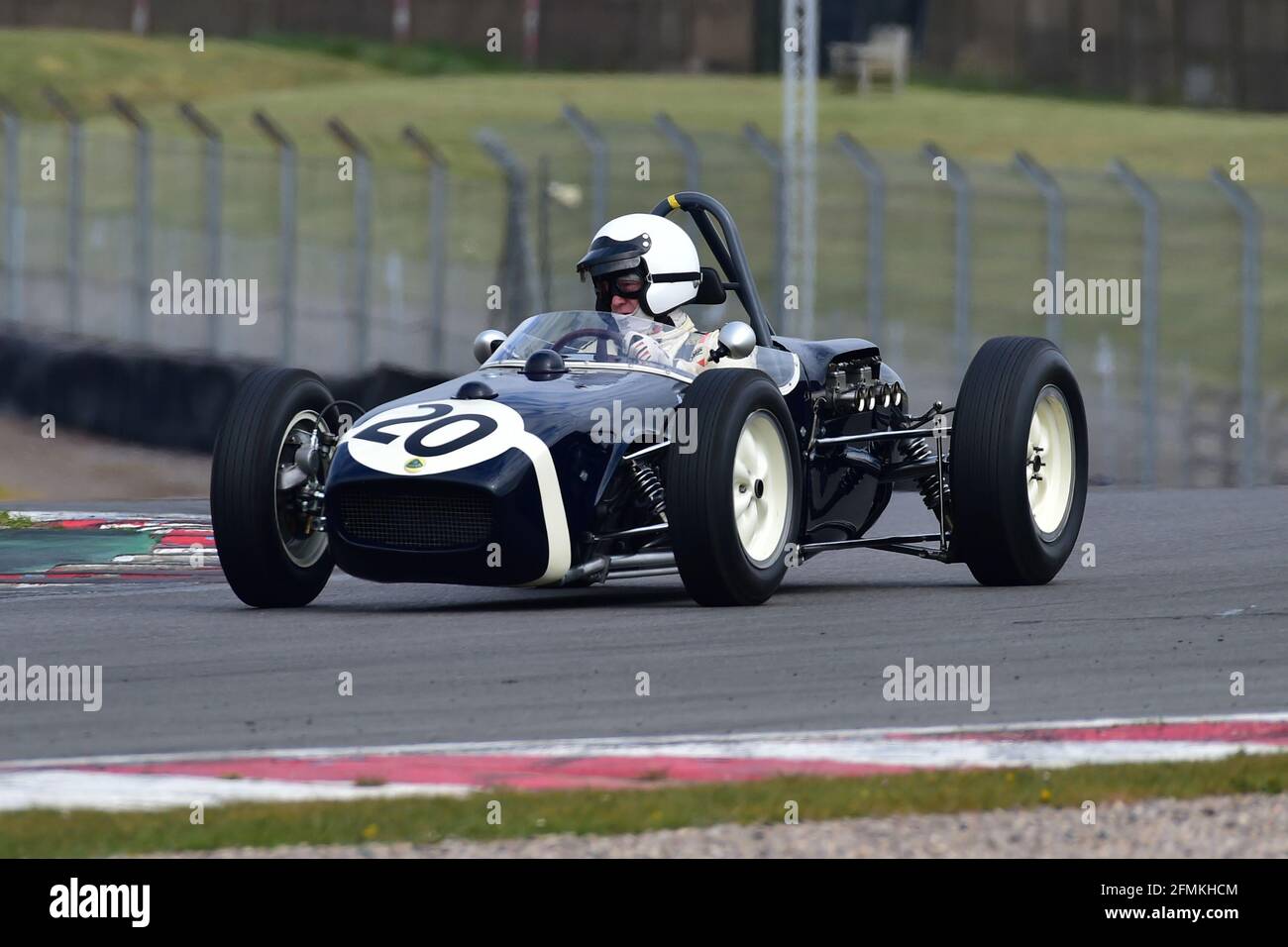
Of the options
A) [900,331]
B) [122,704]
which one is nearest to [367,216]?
[900,331]

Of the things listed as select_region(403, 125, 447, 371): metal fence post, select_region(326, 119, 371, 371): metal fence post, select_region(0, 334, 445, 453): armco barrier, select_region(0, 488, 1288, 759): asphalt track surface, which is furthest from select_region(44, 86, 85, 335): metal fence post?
select_region(0, 488, 1288, 759): asphalt track surface

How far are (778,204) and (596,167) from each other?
1.52 metres

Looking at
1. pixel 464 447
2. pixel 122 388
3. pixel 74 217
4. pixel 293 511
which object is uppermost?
pixel 74 217

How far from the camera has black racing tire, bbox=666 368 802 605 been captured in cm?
905

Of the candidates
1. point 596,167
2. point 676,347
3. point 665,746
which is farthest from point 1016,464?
point 596,167

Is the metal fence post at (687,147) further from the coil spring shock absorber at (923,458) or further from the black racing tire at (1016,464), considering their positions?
the black racing tire at (1016,464)

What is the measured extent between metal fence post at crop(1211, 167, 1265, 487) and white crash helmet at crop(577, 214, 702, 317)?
8175mm

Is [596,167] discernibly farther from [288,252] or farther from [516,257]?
[288,252]

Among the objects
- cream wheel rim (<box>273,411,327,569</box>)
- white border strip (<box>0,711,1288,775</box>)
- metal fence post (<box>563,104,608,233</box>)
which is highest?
metal fence post (<box>563,104,608,233</box>)

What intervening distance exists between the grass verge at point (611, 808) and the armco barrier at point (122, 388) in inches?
531

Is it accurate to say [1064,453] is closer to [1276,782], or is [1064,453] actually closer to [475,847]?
[1276,782]

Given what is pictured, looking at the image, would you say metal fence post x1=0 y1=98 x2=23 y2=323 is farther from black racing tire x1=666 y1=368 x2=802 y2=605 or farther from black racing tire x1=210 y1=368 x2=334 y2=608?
black racing tire x1=666 y1=368 x2=802 y2=605

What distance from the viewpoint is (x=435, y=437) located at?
9172mm

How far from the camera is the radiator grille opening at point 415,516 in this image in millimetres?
9109
